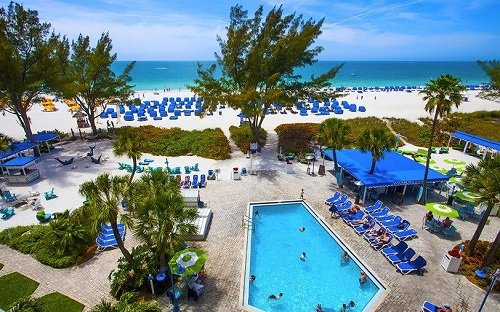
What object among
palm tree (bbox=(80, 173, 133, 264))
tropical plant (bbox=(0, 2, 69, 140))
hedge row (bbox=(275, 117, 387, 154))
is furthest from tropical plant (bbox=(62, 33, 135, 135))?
palm tree (bbox=(80, 173, 133, 264))

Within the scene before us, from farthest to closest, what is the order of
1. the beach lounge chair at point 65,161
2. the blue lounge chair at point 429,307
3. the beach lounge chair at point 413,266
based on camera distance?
1. the beach lounge chair at point 65,161
2. the beach lounge chair at point 413,266
3. the blue lounge chair at point 429,307

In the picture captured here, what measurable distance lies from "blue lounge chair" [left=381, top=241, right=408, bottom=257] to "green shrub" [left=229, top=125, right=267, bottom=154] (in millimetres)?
18965

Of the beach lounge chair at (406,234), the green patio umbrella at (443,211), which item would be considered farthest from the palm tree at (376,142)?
the beach lounge chair at (406,234)

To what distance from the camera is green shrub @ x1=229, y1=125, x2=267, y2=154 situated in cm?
3297

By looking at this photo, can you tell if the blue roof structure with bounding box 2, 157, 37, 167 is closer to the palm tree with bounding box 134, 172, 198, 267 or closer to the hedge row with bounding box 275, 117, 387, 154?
the palm tree with bounding box 134, 172, 198, 267

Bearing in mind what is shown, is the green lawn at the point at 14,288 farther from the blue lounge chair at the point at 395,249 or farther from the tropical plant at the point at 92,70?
the tropical plant at the point at 92,70

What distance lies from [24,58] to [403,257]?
122 feet

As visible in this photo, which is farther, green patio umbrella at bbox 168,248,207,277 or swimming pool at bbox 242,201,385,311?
swimming pool at bbox 242,201,385,311

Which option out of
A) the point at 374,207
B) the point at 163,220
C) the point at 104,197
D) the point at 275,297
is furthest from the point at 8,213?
the point at 374,207

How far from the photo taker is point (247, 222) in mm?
19094

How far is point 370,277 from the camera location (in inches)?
567

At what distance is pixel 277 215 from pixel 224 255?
20.2 ft

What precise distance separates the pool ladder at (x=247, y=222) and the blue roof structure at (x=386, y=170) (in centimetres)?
858

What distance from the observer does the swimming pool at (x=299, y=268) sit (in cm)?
1355
